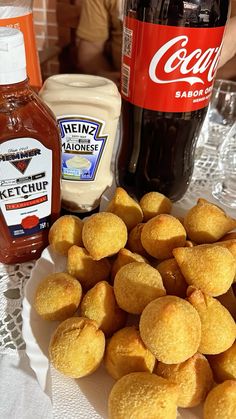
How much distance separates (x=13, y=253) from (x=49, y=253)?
0.22ft

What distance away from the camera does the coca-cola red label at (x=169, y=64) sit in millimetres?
490

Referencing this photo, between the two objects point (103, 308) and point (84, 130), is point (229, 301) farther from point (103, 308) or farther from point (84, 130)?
point (84, 130)

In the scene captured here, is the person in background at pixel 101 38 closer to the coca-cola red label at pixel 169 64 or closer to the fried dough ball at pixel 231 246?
the coca-cola red label at pixel 169 64

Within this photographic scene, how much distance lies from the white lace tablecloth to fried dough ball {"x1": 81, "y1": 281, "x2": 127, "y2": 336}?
0.06 meters

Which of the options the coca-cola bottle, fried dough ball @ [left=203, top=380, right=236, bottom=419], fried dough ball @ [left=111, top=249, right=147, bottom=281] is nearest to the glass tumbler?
the coca-cola bottle

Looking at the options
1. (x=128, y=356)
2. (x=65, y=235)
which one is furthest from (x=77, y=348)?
(x=65, y=235)

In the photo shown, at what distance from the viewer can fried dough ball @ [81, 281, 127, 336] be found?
0.39m

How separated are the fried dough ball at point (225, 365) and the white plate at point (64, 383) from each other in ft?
0.11

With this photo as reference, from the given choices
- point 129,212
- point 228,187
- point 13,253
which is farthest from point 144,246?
point 228,187

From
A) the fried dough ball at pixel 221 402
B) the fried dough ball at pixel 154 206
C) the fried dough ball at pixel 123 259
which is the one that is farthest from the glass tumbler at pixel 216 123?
the fried dough ball at pixel 221 402

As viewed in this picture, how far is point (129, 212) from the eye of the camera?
502 millimetres

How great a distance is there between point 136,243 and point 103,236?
59 millimetres

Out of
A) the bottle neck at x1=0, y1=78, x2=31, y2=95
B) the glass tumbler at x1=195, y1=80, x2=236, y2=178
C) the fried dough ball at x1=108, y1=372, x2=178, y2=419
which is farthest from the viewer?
the glass tumbler at x1=195, y1=80, x2=236, y2=178

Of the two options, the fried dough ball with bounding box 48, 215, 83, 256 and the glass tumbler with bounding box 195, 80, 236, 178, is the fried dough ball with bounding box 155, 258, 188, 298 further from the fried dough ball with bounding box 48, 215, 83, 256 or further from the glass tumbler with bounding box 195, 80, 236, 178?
the glass tumbler with bounding box 195, 80, 236, 178
